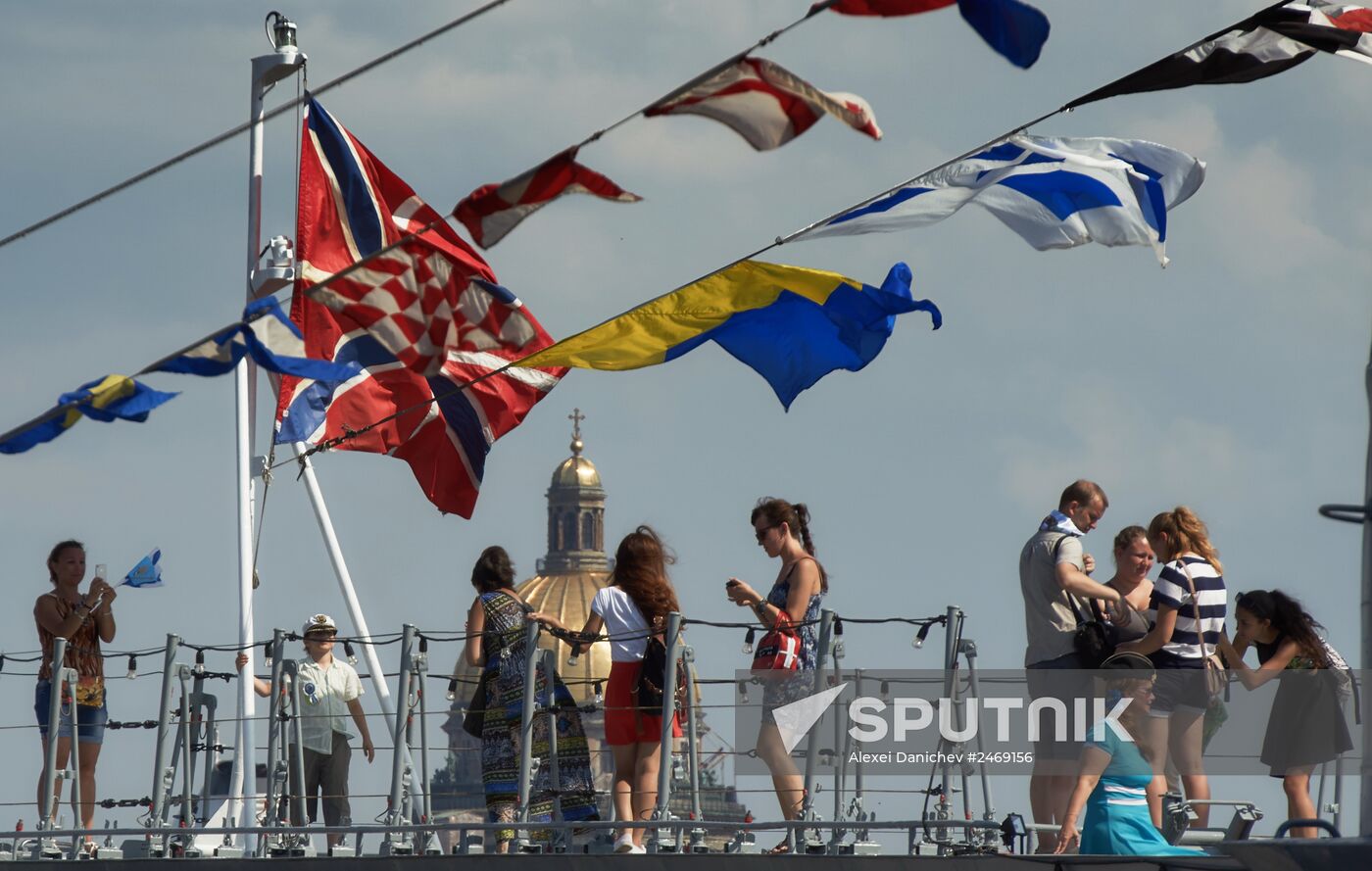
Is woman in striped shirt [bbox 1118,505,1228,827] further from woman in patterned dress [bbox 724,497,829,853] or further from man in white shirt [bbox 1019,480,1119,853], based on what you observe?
woman in patterned dress [bbox 724,497,829,853]

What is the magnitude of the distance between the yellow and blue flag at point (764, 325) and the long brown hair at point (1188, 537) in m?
2.77

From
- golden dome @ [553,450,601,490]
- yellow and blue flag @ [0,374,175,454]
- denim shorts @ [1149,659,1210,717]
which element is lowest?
denim shorts @ [1149,659,1210,717]

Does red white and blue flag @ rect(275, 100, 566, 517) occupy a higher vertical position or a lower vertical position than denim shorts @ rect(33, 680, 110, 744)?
higher

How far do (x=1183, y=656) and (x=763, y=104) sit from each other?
2712 millimetres

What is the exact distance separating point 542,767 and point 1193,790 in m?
3.01

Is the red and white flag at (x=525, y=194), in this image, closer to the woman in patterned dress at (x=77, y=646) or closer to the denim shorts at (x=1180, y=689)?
the denim shorts at (x=1180, y=689)

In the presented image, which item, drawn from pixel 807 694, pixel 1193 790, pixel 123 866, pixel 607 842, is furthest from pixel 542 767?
pixel 1193 790

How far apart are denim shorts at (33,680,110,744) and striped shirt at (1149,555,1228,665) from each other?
534cm

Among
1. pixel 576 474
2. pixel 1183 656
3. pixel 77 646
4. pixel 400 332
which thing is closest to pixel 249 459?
pixel 77 646

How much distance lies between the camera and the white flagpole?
11.3m

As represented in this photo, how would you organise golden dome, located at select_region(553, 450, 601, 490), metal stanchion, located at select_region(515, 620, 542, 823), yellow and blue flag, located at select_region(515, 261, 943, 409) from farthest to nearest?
golden dome, located at select_region(553, 450, 601, 490) → yellow and blue flag, located at select_region(515, 261, 943, 409) → metal stanchion, located at select_region(515, 620, 542, 823)

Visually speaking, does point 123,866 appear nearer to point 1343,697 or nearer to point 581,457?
point 1343,697

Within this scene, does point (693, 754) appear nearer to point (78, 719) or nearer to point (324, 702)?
point (324, 702)

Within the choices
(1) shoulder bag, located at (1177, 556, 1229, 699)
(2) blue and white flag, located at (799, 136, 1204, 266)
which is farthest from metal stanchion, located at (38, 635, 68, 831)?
(1) shoulder bag, located at (1177, 556, 1229, 699)
